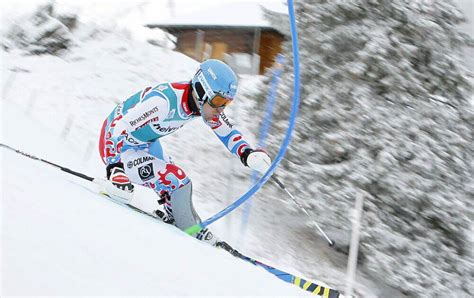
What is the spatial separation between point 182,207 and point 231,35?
2102 cm

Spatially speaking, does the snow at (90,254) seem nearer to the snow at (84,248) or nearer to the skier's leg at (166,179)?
the snow at (84,248)

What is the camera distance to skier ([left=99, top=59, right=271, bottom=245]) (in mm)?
4969

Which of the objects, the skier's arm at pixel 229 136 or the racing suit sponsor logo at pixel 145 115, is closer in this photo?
the racing suit sponsor logo at pixel 145 115

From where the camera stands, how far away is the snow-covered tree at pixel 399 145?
8.54m

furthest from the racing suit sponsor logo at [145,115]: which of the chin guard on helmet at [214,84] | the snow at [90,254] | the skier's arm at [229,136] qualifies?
the snow at [90,254]

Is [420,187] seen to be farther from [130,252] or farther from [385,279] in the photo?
[130,252]

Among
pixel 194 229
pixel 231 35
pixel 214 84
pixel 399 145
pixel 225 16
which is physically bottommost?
pixel 231 35

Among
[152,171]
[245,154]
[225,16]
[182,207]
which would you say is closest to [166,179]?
[152,171]

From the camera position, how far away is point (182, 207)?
5.38m

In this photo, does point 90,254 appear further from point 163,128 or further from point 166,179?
point 166,179

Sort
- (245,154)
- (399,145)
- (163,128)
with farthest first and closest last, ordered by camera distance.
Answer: (399,145) → (245,154) → (163,128)

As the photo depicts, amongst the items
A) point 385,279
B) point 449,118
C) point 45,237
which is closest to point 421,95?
point 449,118

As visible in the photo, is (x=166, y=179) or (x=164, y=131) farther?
(x=166, y=179)

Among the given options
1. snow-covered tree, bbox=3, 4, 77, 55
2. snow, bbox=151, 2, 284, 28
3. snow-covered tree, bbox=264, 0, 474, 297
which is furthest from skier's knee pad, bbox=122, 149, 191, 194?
snow, bbox=151, 2, 284, 28
